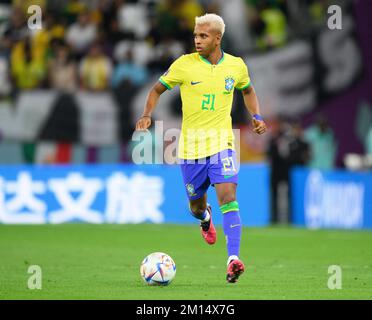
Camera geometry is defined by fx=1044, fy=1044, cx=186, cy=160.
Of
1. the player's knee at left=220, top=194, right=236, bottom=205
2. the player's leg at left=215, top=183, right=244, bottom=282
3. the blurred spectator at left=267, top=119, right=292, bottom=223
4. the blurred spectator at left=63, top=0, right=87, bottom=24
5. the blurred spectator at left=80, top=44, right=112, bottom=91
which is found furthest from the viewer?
the blurred spectator at left=63, top=0, right=87, bottom=24

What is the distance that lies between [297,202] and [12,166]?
558cm

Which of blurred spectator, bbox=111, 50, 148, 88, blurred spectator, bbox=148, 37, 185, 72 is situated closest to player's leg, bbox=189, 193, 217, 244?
blurred spectator, bbox=111, 50, 148, 88

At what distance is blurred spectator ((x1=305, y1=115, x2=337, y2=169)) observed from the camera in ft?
71.5

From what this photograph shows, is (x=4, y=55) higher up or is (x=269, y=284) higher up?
(x=4, y=55)

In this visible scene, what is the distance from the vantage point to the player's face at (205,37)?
33.7 feet

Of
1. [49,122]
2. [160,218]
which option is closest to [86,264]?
[160,218]

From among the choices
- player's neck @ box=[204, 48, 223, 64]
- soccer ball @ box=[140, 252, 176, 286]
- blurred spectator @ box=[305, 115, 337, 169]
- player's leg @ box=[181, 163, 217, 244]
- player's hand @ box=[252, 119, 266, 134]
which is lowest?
soccer ball @ box=[140, 252, 176, 286]

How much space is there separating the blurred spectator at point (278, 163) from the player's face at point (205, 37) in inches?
397

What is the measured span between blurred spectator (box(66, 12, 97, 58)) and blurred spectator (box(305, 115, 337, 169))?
5336 millimetres

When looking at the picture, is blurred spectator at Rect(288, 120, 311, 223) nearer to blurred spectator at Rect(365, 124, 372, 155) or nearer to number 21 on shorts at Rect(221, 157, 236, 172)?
blurred spectator at Rect(365, 124, 372, 155)

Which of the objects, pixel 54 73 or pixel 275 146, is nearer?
pixel 275 146
